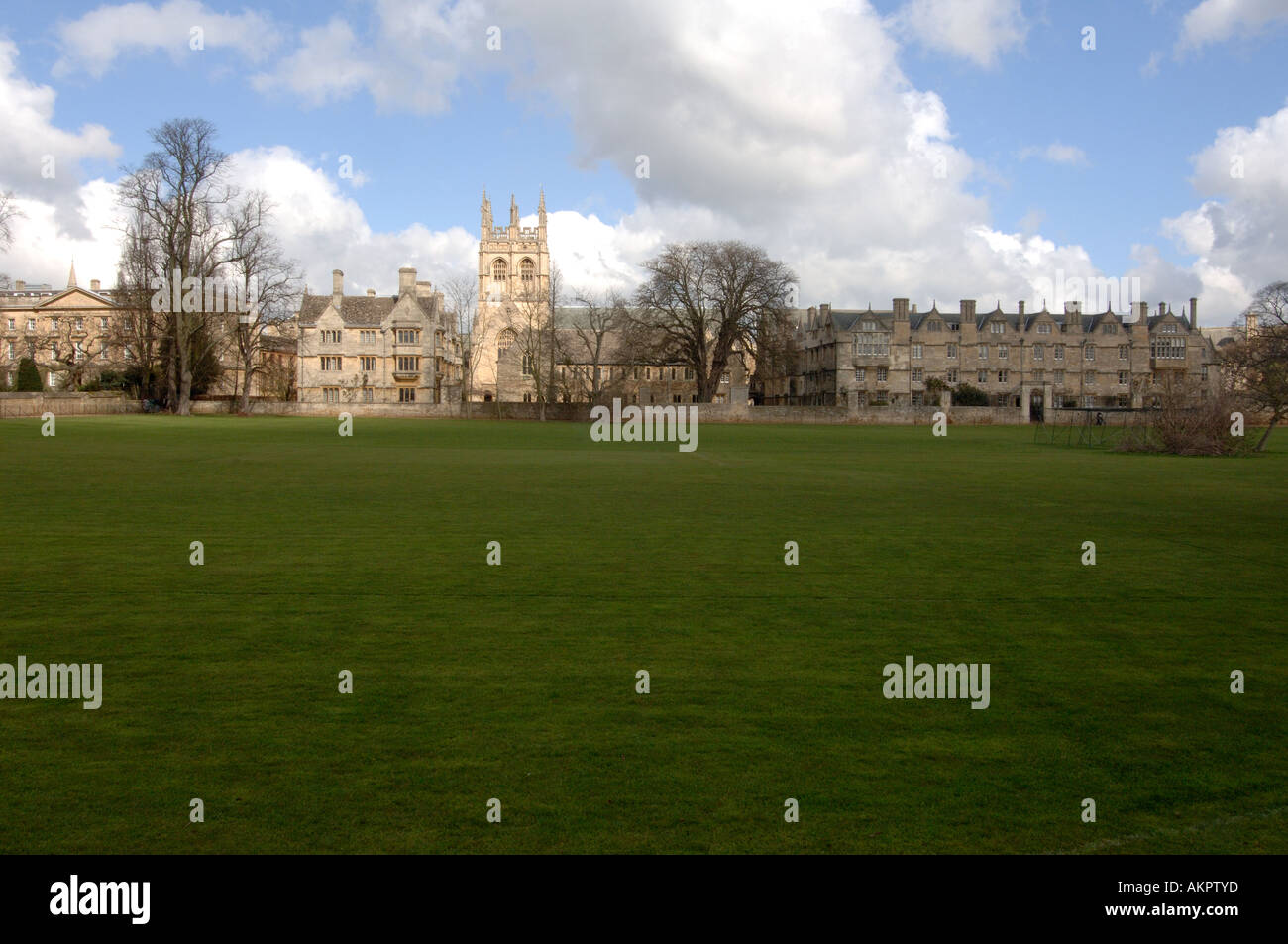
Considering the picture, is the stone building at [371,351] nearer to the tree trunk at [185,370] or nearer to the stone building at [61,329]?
the stone building at [61,329]

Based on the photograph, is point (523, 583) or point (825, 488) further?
point (825, 488)

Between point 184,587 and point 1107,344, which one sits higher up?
point 1107,344

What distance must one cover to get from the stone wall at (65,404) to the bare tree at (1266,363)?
69.0 metres

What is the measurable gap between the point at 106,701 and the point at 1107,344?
351 feet

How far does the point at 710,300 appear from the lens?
89938 mm

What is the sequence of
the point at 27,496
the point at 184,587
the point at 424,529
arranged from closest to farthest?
the point at 184,587, the point at 424,529, the point at 27,496

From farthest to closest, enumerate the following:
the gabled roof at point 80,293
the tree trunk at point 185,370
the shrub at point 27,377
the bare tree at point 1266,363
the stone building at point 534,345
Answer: the gabled roof at point 80,293, the stone building at point 534,345, the shrub at point 27,377, the tree trunk at point 185,370, the bare tree at point 1266,363

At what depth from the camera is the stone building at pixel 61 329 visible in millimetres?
85188

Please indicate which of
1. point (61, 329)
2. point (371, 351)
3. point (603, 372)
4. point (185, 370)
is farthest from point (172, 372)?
point (603, 372)

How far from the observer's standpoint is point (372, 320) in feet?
337

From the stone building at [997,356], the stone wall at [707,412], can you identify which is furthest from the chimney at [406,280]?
the stone building at [997,356]

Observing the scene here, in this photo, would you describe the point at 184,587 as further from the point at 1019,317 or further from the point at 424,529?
the point at 1019,317

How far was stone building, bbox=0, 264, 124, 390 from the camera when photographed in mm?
85188

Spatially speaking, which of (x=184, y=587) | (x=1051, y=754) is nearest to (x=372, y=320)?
(x=184, y=587)
